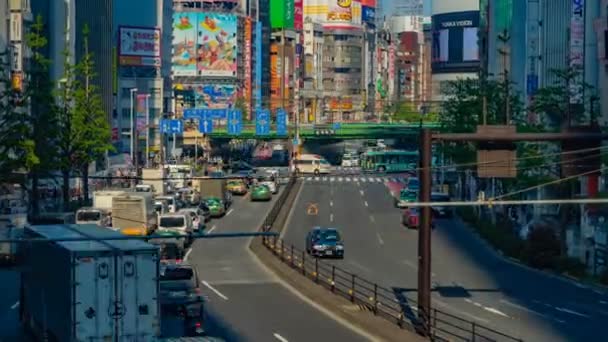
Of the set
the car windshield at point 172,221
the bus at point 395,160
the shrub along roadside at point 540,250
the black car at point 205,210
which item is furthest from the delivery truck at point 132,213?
the bus at point 395,160

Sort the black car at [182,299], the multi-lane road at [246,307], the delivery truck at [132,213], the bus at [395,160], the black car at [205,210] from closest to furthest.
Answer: the black car at [182,299] < the multi-lane road at [246,307] < the delivery truck at [132,213] < the black car at [205,210] < the bus at [395,160]

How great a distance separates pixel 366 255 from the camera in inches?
2354

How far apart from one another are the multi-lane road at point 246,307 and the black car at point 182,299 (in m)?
0.45

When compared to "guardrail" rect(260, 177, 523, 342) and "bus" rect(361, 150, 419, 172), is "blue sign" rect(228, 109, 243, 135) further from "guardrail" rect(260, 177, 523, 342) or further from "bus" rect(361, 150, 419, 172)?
"guardrail" rect(260, 177, 523, 342)

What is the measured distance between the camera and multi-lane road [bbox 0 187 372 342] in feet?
114

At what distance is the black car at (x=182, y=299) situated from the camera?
32.7 metres

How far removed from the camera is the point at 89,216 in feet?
206

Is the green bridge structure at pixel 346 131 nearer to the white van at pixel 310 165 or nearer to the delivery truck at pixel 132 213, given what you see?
the white van at pixel 310 165

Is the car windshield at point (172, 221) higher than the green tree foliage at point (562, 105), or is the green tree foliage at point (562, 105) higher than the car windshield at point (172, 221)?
the green tree foliage at point (562, 105)

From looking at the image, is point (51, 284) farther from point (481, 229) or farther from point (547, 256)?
point (481, 229)

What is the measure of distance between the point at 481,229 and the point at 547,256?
16.0 metres

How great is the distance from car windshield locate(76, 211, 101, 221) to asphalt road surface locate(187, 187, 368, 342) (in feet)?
14.8

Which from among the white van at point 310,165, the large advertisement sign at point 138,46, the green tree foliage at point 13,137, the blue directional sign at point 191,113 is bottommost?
the white van at point 310,165

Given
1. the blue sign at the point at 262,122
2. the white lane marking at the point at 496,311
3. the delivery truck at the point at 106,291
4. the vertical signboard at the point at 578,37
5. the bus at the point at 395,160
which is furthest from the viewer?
the bus at the point at 395,160
